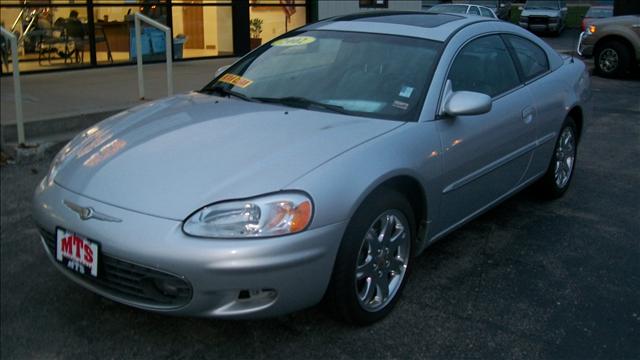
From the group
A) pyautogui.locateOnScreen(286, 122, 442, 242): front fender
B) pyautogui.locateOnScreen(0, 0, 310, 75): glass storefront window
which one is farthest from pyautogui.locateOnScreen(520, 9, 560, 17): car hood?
pyautogui.locateOnScreen(286, 122, 442, 242): front fender

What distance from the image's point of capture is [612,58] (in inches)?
517

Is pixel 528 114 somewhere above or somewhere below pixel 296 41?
below

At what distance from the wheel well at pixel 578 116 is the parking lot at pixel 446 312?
0.89 m

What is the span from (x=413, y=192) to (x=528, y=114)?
141cm

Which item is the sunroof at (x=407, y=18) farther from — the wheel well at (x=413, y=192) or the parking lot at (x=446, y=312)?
the parking lot at (x=446, y=312)

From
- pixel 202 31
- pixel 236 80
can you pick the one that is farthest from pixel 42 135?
pixel 202 31

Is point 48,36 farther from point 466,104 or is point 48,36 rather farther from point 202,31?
point 466,104

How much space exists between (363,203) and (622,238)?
2.38 metres

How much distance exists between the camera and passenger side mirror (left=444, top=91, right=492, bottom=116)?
140 inches

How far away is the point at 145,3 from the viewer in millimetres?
12312

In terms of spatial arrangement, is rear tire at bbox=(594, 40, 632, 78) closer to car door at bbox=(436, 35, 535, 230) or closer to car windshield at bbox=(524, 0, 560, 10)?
car door at bbox=(436, 35, 535, 230)

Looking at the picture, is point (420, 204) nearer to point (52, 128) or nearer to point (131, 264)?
point (131, 264)

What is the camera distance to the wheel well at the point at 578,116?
525cm

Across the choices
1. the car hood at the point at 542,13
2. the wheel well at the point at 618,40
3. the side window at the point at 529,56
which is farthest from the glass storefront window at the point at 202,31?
the car hood at the point at 542,13
